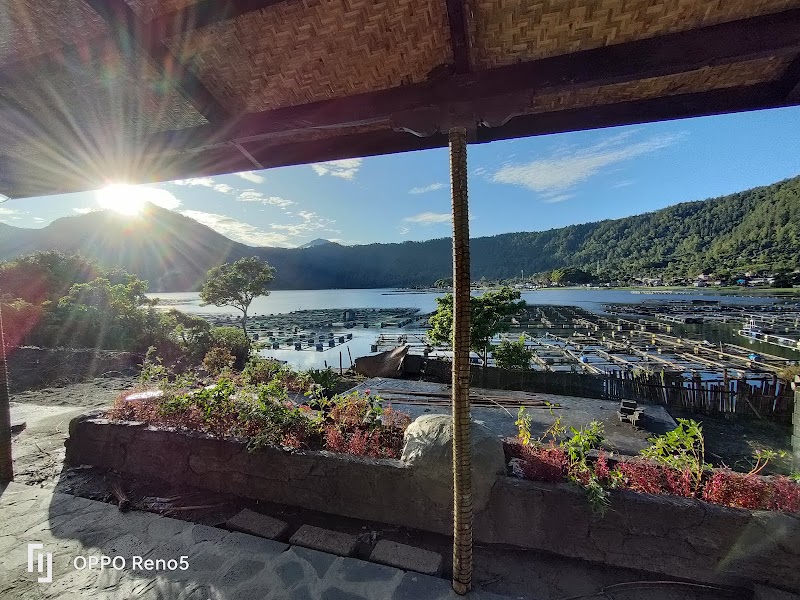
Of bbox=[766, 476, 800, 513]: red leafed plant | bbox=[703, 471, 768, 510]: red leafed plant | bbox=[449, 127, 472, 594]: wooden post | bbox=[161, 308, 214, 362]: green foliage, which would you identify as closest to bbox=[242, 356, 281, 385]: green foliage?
bbox=[449, 127, 472, 594]: wooden post

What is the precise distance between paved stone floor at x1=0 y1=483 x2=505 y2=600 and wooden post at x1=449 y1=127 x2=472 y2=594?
55 centimetres

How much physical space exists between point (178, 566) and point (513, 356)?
13.1 meters

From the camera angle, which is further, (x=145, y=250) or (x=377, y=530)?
(x=145, y=250)

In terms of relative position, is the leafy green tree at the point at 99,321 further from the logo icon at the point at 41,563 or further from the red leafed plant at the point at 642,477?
the red leafed plant at the point at 642,477

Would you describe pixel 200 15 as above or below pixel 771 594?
above

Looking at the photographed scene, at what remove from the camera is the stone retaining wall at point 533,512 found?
2.30 metres

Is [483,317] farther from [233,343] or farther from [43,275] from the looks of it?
[43,275]

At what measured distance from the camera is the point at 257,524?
2980 millimetres

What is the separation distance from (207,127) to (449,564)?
399cm

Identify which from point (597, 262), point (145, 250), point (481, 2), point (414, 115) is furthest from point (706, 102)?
point (597, 262)

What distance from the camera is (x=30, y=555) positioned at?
2670 mm

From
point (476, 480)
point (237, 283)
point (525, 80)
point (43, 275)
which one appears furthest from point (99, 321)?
point (525, 80)

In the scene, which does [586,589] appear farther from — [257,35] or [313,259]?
[313,259]

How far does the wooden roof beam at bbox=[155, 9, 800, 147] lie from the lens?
1816 millimetres
